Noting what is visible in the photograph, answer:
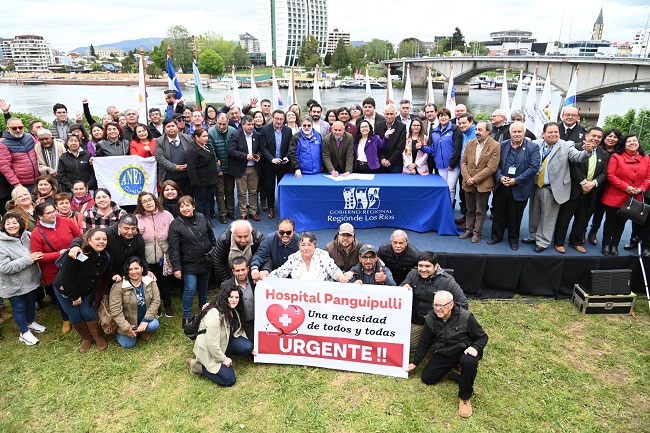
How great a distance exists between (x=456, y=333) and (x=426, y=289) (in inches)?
22.6

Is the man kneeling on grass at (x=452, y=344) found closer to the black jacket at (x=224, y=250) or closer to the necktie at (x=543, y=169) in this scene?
the black jacket at (x=224, y=250)

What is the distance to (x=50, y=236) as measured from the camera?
14.6ft

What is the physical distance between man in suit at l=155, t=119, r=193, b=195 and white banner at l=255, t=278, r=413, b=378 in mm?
2604

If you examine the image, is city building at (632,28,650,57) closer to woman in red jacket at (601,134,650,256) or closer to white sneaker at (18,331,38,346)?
woman in red jacket at (601,134,650,256)

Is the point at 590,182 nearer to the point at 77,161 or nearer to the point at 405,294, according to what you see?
the point at 405,294

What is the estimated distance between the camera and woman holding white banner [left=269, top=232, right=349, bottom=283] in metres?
4.36

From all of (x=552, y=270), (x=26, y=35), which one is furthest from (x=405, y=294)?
(x=26, y=35)

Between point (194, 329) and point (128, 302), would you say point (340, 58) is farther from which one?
point (194, 329)

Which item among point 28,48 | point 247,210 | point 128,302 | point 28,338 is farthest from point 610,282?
point 28,48

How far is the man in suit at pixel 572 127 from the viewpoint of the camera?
5.65 meters

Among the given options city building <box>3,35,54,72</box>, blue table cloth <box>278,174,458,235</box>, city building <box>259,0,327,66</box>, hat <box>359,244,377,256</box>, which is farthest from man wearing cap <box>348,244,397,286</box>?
city building <box>3,35,54,72</box>

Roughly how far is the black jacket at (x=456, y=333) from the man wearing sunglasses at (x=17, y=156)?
5.67 metres

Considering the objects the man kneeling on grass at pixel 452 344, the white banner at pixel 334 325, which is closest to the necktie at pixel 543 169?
the man kneeling on grass at pixel 452 344

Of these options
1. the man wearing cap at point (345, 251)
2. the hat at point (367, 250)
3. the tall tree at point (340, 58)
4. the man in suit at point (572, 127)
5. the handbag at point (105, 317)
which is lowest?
the handbag at point (105, 317)
